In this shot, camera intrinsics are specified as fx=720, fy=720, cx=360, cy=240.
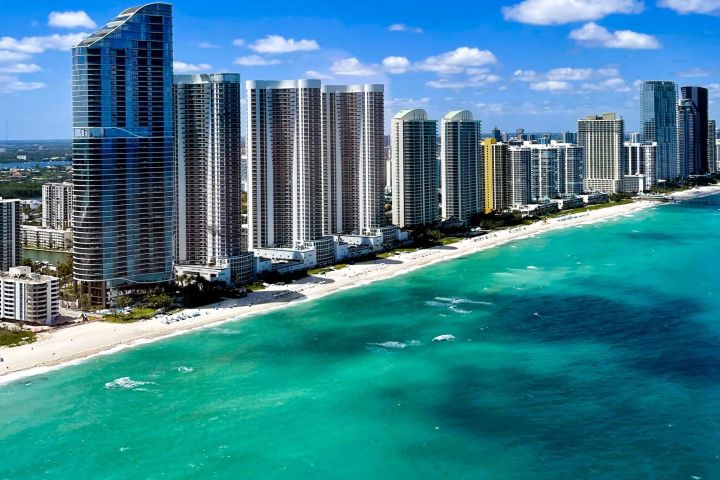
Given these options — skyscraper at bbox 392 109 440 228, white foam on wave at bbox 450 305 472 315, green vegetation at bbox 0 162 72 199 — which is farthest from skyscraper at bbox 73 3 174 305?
green vegetation at bbox 0 162 72 199

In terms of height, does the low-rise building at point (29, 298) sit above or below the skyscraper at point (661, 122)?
below

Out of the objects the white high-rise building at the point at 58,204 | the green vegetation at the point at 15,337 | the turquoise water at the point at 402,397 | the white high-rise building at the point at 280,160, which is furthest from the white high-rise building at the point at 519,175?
the green vegetation at the point at 15,337

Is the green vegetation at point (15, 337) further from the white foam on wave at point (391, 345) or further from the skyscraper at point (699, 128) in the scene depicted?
the skyscraper at point (699, 128)

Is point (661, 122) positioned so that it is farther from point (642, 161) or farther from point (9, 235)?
point (9, 235)

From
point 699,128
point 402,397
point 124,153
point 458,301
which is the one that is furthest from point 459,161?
point 699,128

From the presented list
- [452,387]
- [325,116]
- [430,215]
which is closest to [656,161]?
[430,215]
